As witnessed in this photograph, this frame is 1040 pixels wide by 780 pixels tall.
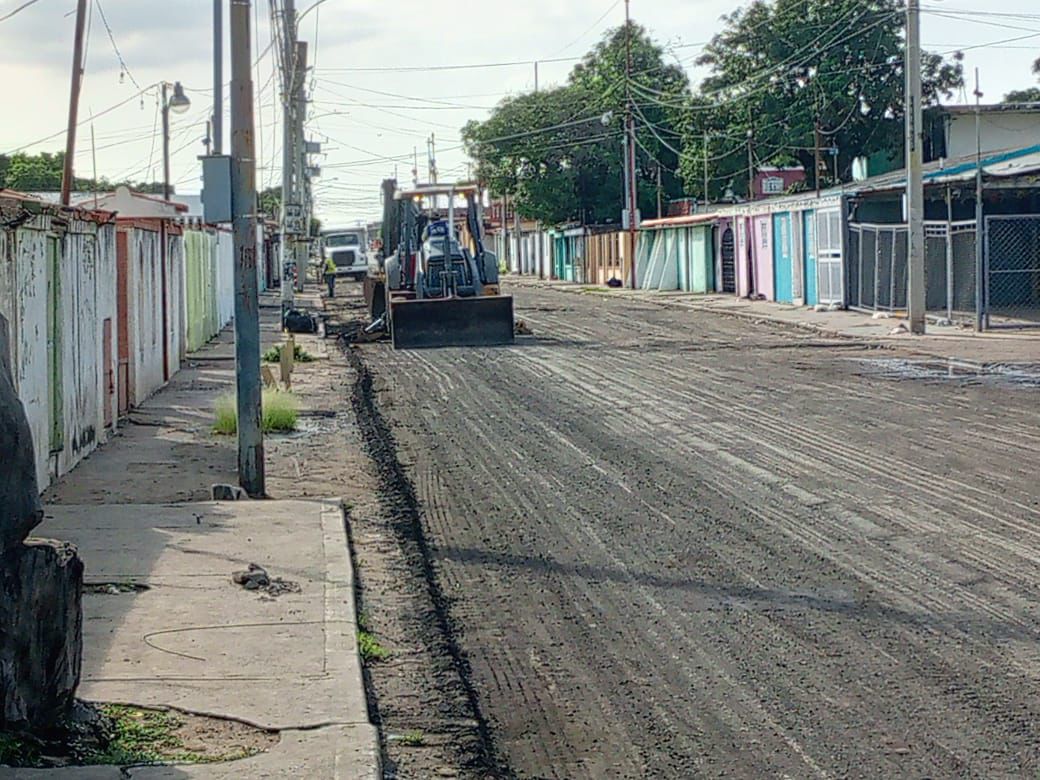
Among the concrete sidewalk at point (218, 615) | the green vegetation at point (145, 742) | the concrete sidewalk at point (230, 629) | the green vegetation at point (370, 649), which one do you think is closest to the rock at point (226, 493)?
the concrete sidewalk at point (218, 615)

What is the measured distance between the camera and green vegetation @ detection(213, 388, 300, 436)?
55.3 feet

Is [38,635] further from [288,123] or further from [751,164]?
[751,164]

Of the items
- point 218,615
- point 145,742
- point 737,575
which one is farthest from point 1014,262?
point 145,742

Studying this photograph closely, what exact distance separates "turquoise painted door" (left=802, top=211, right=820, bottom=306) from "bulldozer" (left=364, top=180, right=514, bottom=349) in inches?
433

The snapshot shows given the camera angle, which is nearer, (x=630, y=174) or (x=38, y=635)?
(x=38, y=635)

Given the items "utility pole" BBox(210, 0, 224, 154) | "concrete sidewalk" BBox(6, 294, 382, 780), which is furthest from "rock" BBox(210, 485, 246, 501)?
"utility pole" BBox(210, 0, 224, 154)

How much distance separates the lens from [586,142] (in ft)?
247

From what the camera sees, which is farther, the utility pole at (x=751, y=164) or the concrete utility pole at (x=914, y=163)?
the utility pole at (x=751, y=164)

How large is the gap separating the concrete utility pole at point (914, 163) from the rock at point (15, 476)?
81.8 ft

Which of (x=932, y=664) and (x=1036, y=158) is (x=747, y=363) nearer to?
(x=1036, y=158)

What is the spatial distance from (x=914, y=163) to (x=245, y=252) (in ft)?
63.4

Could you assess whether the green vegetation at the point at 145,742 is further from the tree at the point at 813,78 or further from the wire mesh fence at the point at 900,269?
the tree at the point at 813,78

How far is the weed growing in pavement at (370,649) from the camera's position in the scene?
775 centimetres

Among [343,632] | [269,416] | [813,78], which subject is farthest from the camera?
[813,78]
